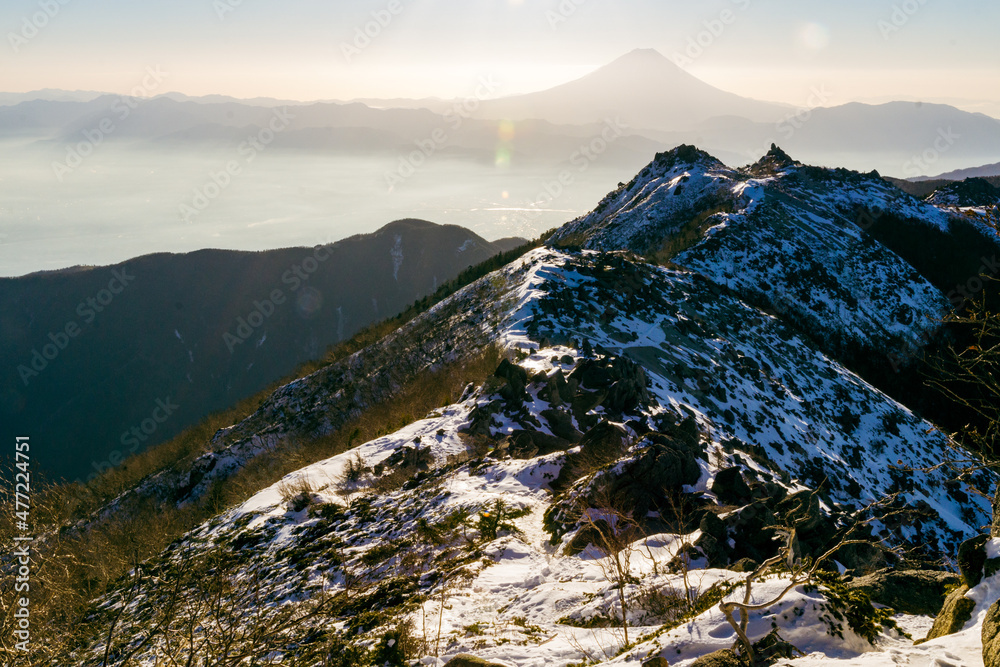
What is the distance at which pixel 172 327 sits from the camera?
92.1 metres

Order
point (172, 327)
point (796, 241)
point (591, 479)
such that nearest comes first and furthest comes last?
point (591, 479) → point (796, 241) → point (172, 327)

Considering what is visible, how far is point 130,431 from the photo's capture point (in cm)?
8000

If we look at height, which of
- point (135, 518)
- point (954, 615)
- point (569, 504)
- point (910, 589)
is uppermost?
point (954, 615)

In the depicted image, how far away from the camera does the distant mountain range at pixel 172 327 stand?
82500 millimetres

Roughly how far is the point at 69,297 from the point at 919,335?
395 feet

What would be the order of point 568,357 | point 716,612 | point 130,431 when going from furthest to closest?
1. point 130,431
2. point 568,357
3. point 716,612

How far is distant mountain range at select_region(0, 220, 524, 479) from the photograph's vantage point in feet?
271

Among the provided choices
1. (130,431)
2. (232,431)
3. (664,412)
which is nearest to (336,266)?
(130,431)

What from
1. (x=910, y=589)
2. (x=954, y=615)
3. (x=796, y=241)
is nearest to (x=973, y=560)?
(x=954, y=615)

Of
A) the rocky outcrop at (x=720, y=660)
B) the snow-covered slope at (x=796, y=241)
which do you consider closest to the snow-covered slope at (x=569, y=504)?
the rocky outcrop at (x=720, y=660)

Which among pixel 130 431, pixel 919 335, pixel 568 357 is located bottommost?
pixel 130 431

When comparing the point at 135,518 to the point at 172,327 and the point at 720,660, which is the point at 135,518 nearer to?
the point at 720,660

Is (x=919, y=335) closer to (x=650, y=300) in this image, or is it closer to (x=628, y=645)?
(x=650, y=300)

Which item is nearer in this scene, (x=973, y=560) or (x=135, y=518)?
(x=973, y=560)
